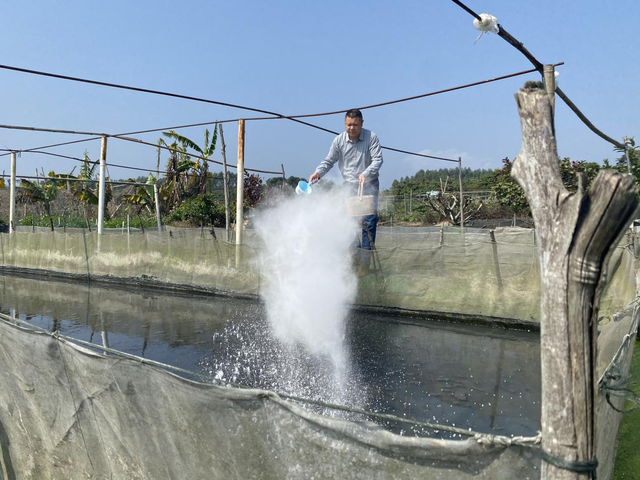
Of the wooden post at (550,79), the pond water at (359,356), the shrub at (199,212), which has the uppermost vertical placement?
the wooden post at (550,79)

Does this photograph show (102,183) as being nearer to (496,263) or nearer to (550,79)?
(496,263)

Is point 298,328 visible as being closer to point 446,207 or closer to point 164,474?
point 164,474

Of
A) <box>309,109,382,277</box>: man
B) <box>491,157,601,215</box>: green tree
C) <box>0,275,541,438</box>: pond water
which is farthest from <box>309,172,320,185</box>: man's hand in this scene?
<box>491,157,601,215</box>: green tree

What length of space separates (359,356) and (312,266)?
8.02 ft

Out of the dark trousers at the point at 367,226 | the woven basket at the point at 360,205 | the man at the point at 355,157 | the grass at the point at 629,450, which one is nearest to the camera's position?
the grass at the point at 629,450

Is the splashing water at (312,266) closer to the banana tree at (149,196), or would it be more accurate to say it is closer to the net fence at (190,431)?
the net fence at (190,431)

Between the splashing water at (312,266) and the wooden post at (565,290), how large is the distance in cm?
619

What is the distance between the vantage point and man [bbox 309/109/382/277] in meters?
8.68

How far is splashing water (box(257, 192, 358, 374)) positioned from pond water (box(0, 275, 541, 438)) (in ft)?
1.18

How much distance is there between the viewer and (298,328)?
8922 mm

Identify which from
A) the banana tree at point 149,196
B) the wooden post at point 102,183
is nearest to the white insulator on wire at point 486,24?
the wooden post at point 102,183

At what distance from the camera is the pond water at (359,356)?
18.2ft

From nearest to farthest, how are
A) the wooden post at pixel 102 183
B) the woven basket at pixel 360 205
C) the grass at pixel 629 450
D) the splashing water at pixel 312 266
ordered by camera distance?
1. the grass at pixel 629 450
2. the woven basket at pixel 360 205
3. the splashing water at pixel 312 266
4. the wooden post at pixel 102 183

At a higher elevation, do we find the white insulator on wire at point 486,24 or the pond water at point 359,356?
the white insulator on wire at point 486,24
